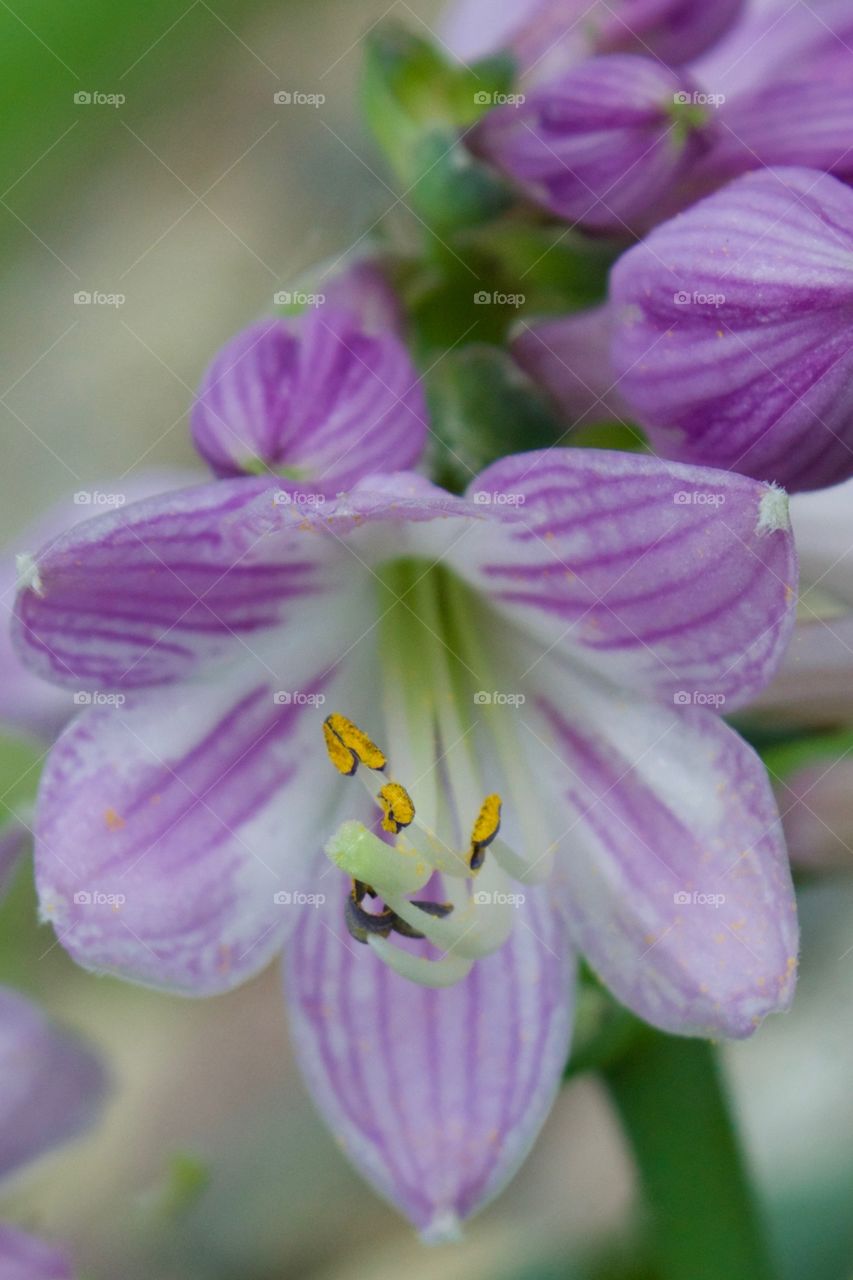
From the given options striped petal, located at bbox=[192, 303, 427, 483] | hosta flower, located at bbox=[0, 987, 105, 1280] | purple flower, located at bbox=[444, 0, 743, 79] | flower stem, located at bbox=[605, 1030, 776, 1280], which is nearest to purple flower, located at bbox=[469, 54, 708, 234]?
purple flower, located at bbox=[444, 0, 743, 79]

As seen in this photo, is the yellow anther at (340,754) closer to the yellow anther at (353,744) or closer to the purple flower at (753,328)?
the yellow anther at (353,744)

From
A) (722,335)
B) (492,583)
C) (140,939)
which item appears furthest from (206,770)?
(722,335)

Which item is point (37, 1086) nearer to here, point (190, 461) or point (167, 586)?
point (167, 586)

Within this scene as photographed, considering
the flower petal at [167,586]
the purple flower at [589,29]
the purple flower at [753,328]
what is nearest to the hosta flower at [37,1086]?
the flower petal at [167,586]

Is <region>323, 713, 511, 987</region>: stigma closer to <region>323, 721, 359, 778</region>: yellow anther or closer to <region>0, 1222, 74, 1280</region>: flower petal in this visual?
<region>323, 721, 359, 778</region>: yellow anther

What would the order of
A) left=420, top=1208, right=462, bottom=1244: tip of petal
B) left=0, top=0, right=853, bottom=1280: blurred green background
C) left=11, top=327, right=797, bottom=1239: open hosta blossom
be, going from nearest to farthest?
left=11, top=327, right=797, bottom=1239: open hosta blossom, left=420, top=1208, right=462, bottom=1244: tip of petal, left=0, top=0, right=853, bottom=1280: blurred green background

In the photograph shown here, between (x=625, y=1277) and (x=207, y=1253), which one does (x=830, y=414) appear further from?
(x=207, y=1253)

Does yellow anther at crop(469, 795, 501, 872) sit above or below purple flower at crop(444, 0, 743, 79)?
below
